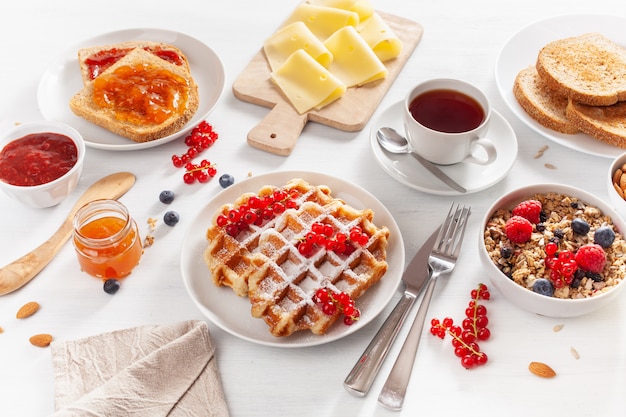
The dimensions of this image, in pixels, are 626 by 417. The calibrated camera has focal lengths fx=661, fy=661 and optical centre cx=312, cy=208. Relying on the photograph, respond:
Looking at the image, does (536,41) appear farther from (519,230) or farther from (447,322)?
(447,322)

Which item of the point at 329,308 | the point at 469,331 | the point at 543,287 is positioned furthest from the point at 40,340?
the point at 543,287

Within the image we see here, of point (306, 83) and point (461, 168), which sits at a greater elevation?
point (306, 83)

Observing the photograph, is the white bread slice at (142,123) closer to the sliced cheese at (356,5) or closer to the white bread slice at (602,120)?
the sliced cheese at (356,5)

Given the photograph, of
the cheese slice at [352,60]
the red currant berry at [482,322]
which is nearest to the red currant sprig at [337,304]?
the red currant berry at [482,322]

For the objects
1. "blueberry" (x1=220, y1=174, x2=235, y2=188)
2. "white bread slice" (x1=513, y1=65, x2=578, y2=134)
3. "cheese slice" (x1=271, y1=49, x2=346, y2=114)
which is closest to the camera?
"blueberry" (x1=220, y1=174, x2=235, y2=188)

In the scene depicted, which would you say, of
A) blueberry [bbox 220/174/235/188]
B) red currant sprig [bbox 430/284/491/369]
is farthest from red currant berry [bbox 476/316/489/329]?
blueberry [bbox 220/174/235/188]

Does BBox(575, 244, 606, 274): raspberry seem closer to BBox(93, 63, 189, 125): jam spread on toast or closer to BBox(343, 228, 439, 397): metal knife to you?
BBox(343, 228, 439, 397): metal knife

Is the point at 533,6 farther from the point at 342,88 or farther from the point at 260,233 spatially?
the point at 260,233

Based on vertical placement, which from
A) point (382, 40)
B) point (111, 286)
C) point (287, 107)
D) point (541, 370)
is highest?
point (382, 40)

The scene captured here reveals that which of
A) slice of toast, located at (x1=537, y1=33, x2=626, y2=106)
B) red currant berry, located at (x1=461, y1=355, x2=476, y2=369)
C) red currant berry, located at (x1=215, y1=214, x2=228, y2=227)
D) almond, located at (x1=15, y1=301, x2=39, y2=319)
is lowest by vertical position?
red currant berry, located at (x1=461, y1=355, x2=476, y2=369)
